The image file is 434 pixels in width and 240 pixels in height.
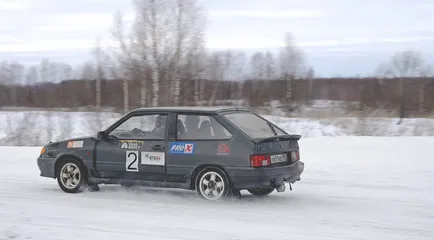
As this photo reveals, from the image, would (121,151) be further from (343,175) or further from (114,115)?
(114,115)

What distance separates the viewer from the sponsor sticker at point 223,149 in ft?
27.9

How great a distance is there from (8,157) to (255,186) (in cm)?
1015

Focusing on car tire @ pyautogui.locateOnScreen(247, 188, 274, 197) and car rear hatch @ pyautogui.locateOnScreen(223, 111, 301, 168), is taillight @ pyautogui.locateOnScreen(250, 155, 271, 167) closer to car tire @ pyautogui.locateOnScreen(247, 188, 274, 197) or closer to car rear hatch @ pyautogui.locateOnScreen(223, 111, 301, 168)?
car rear hatch @ pyautogui.locateOnScreen(223, 111, 301, 168)

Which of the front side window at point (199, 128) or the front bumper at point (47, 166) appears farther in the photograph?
the front bumper at point (47, 166)

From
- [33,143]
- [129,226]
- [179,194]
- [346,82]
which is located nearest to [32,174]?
[179,194]

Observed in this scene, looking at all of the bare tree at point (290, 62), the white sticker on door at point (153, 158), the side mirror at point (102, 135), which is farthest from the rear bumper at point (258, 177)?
the bare tree at point (290, 62)

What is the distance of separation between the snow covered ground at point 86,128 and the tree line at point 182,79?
280 cm

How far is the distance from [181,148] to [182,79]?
2130 centimetres

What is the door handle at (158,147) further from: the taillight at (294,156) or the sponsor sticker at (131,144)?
the taillight at (294,156)

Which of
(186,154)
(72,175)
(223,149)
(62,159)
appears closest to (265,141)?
(223,149)

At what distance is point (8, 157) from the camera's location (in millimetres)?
15852

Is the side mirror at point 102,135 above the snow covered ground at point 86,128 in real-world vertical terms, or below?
above

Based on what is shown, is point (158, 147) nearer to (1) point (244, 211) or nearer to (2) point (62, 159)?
(1) point (244, 211)

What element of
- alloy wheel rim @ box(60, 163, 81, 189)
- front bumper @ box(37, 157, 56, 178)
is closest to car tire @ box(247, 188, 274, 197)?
alloy wheel rim @ box(60, 163, 81, 189)
